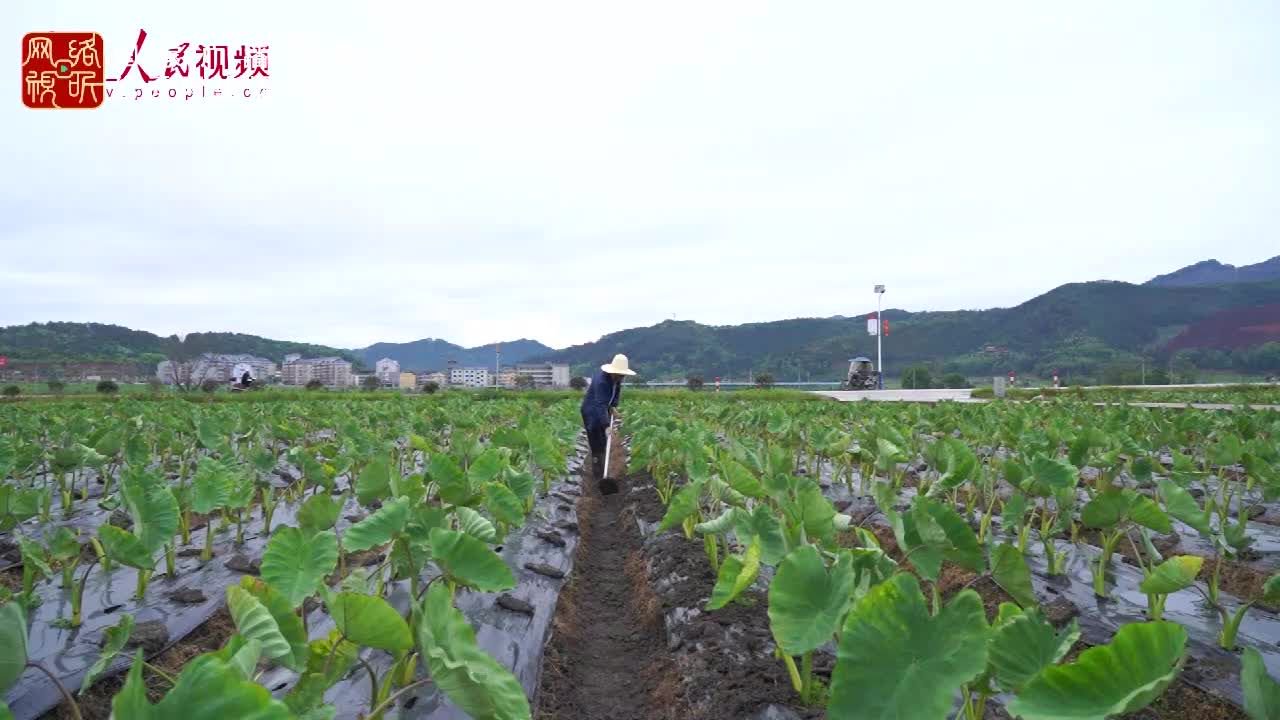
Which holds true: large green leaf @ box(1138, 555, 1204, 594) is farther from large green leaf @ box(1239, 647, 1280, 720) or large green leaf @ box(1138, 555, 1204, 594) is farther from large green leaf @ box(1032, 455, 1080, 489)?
large green leaf @ box(1032, 455, 1080, 489)

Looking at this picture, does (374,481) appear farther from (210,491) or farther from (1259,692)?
(1259,692)

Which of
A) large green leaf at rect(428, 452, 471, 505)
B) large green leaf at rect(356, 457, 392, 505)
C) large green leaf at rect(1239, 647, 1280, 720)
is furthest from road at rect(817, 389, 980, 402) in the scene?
large green leaf at rect(1239, 647, 1280, 720)

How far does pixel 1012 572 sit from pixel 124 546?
10.6 feet

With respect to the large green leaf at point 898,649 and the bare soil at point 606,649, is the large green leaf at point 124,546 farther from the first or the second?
the large green leaf at point 898,649

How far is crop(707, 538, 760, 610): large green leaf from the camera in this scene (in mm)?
2257

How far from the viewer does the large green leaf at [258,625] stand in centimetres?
156

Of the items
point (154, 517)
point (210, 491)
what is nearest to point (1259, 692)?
point (154, 517)

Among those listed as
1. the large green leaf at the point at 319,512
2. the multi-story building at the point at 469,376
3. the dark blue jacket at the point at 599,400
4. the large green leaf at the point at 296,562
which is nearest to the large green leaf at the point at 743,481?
the large green leaf at the point at 319,512

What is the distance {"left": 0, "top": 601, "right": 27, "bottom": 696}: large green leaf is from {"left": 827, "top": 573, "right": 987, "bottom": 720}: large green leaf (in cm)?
167

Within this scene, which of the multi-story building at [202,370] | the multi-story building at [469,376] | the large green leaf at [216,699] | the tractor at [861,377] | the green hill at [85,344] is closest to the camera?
the large green leaf at [216,699]

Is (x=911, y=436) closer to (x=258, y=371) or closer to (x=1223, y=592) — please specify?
(x=1223, y=592)

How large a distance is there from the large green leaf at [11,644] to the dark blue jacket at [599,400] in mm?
6291

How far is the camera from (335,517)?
311cm

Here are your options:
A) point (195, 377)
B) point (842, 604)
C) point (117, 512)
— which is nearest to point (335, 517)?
point (842, 604)
